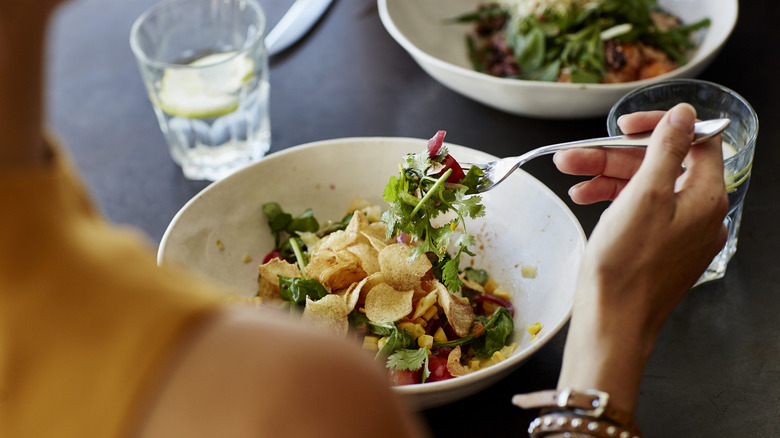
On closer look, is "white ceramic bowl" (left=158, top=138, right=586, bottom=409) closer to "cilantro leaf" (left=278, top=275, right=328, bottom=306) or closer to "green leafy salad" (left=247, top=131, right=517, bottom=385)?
"green leafy salad" (left=247, top=131, right=517, bottom=385)

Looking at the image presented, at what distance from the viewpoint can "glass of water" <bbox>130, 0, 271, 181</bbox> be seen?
153cm

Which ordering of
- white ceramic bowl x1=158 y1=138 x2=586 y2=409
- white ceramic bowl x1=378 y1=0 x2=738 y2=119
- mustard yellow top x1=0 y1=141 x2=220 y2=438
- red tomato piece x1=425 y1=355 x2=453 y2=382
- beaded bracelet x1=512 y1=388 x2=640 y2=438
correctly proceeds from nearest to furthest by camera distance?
mustard yellow top x1=0 y1=141 x2=220 y2=438, beaded bracelet x1=512 y1=388 x2=640 y2=438, red tomato piece x1=425 y1=355 x2=453 y2=382, white ceramic bowl x1=158 y1=138 x2=586 y2=409, white ceramic bowl x1=378 y1=0 x2=738 y2=119

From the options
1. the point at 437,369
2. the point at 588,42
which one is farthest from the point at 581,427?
the point at 588,42

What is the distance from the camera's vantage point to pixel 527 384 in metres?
1.11

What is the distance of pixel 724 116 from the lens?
1.28 metres

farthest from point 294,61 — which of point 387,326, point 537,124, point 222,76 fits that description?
point 387,326

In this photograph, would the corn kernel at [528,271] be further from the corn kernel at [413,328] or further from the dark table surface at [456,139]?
the corn kernel at [413,328]

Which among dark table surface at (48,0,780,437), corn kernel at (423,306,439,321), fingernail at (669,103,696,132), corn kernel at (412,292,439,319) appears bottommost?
dark table surface at (48,0,780,437)

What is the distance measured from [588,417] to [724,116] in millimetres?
770

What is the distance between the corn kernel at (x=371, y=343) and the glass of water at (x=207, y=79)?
70cm

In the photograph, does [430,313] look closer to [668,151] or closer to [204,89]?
[668,151]

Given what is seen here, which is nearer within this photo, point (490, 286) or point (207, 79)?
point (490, 286)

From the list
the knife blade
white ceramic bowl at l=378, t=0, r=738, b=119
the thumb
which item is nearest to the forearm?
the thumb

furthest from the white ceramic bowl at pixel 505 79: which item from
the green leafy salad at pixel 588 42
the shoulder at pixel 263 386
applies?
the shoulder at pixel 263 386
